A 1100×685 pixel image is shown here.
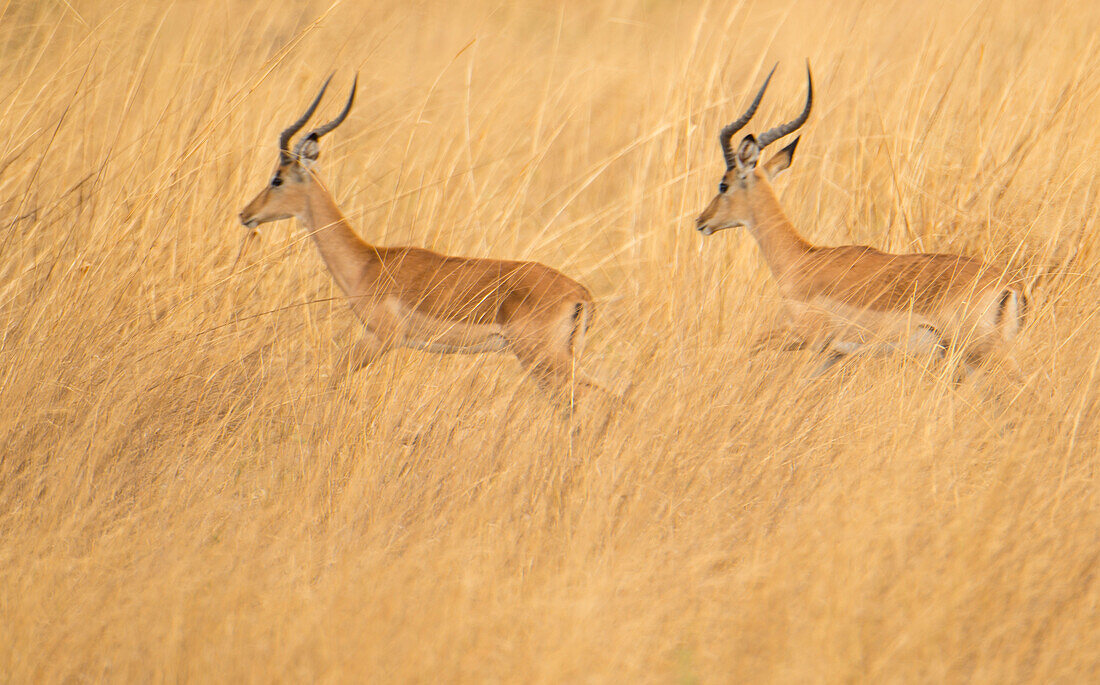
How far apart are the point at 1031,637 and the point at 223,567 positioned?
1864mm

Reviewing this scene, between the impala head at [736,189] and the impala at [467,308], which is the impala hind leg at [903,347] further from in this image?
the impala at [467,308]

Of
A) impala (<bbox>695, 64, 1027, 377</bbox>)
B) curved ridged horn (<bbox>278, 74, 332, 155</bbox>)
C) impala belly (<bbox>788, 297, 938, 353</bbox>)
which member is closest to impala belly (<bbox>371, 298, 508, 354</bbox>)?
curved ridged horn (<bbox>278, 74, 332, 155</bbox>)

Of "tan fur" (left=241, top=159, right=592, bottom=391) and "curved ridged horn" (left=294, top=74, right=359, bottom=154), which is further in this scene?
"tan fur" (left=241, top=159, right=592, bottom=391)

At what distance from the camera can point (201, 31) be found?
508cm

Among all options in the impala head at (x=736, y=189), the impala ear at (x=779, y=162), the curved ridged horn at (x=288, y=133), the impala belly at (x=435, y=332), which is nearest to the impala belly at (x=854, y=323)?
the impala head at (x=736, y=189)

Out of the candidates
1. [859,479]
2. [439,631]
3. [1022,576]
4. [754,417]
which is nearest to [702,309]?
[754,417]

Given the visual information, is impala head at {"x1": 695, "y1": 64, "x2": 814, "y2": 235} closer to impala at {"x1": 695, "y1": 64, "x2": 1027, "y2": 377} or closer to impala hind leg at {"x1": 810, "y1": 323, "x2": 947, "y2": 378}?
impala at {"x1": 695, "y1": 64, "x2": 1027, "y2": 377}

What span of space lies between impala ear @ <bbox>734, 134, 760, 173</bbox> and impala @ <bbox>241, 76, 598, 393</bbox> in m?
1.05

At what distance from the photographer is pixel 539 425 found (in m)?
3.57

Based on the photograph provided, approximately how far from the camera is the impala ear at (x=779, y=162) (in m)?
4.99

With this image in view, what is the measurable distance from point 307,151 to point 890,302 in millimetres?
2401

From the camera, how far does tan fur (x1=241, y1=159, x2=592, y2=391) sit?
4.23 meters

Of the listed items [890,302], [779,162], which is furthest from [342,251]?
[890,302]

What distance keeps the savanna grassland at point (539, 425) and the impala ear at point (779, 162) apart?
345mm
